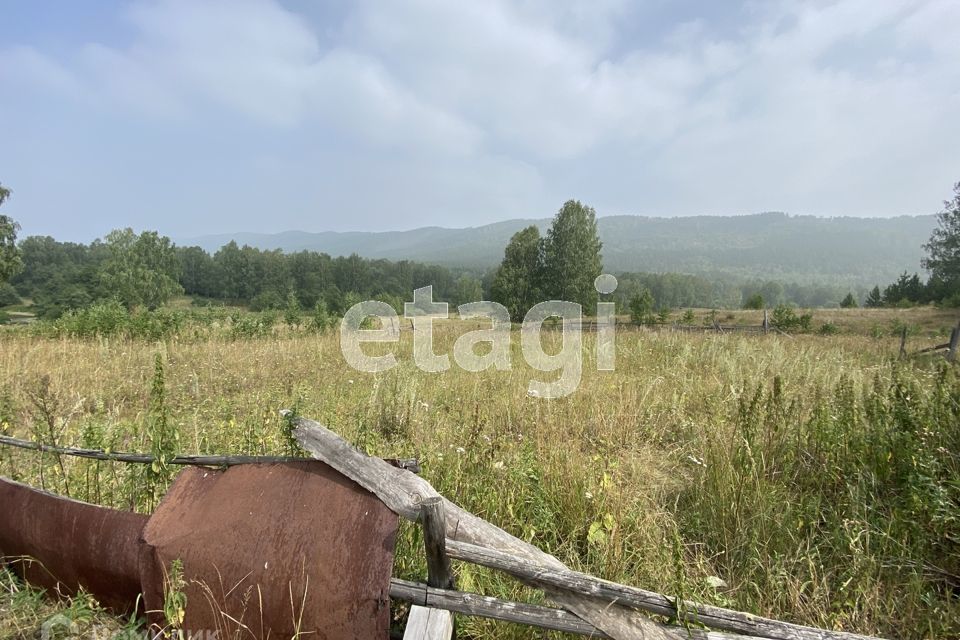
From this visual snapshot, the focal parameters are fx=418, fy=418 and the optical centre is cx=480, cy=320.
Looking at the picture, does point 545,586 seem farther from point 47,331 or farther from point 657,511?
point 47,331

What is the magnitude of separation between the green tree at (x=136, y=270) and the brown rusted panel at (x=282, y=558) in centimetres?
7883

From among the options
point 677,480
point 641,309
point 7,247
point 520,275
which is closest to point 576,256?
point 520,275

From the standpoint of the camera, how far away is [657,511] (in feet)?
9.32

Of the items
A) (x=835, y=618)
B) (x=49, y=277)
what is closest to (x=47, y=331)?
(x=835, y=618)

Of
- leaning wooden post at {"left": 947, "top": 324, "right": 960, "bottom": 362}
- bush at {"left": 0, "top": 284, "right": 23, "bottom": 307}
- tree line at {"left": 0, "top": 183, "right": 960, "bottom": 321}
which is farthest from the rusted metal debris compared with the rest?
bush at {"left": 0, "top": 284, "right": 23, "bottom": 307}

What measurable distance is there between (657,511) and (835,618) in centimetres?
100

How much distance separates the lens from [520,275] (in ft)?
152

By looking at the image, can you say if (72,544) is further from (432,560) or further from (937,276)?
(937,276)

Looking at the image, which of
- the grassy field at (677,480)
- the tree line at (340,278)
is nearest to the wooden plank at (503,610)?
the grassy field at (677,480)

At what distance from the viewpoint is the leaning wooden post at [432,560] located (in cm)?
160

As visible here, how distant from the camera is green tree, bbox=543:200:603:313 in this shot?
4191 cm

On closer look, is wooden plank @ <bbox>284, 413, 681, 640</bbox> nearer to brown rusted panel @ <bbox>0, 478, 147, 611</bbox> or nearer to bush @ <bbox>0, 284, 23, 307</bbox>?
brown rusted panel @ <bbox>0, 478, 147, 611</bbox>

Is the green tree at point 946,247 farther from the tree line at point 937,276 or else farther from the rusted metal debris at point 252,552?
the rusted metal debris at point 252,552

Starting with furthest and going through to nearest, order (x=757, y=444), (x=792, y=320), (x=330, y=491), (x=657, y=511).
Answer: (x=792, y=320), (x=757, y=444), (x=657, y=511), (x=330, y=491)
